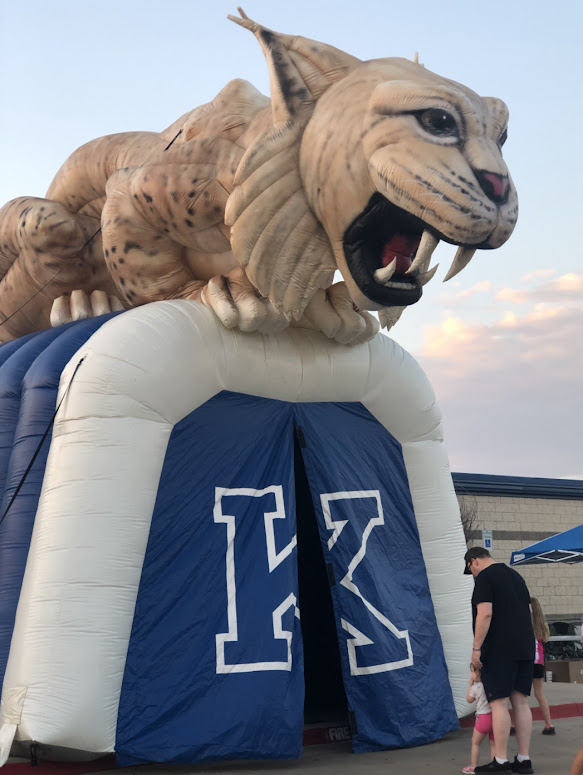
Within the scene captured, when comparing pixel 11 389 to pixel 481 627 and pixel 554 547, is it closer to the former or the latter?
pixel 481 627

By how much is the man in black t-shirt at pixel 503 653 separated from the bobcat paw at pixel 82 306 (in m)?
3.20

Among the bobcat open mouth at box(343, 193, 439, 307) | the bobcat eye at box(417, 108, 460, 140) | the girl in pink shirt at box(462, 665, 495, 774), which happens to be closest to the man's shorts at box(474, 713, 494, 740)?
the girl in pink shirt at box(462, 665, 495, 774)

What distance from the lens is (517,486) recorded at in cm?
1516

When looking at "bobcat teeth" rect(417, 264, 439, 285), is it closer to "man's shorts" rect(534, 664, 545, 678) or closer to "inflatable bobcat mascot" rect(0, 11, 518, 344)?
"inflatable bobcat mascot" rect(0, 11, 518, 344)

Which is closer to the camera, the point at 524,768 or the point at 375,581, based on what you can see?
the point at 524,768

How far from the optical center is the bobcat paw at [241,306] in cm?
535

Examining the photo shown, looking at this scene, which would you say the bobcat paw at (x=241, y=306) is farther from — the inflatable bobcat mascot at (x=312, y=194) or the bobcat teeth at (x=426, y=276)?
the bobcat teeth at (x=426, y=276)

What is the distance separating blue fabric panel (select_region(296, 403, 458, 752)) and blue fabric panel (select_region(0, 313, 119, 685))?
1525 millimetres

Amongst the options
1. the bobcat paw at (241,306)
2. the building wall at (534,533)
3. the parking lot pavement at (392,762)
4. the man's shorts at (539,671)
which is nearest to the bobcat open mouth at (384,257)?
the bobcat paw at (241,306)

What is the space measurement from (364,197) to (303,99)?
68 centimetres

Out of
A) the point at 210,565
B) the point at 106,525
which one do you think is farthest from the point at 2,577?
the point at 210,565

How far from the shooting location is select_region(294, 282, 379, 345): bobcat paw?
568cm

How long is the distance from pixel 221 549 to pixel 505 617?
5.26 feet

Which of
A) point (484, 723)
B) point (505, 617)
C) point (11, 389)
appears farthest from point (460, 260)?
point (11, 389)
